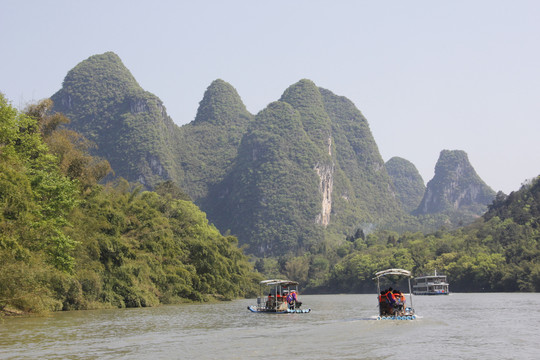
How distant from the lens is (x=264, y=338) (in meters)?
25.6

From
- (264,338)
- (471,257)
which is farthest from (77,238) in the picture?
(471,257)

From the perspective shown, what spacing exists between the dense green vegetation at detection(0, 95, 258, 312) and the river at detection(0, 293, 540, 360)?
2962 millimetres

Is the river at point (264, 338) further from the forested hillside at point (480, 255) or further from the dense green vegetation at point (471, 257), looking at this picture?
the dense green vegetation at point (471, 257)

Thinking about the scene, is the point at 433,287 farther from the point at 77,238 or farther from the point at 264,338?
the point at 264,338

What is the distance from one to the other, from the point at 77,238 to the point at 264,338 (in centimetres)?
1988

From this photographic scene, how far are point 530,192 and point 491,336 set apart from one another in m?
93.4

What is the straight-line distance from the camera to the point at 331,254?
168250 mm

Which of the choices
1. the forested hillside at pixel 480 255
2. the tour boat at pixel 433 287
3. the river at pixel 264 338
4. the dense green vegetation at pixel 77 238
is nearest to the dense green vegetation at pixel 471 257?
the forested hillside at pixel 480 255

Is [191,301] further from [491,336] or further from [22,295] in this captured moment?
[491,336]

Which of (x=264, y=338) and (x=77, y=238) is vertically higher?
(x=77, y=238)

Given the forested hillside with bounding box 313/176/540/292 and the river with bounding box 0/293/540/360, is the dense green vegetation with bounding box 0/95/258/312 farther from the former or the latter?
the forested hillside with bounding box 313/176/540/292

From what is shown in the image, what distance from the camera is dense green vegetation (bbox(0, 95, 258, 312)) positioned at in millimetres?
30938

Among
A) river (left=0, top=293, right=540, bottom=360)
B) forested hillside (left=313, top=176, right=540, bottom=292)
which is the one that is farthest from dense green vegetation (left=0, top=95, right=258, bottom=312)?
forested hillside (left=313, top=176, right=540, bottom=292)

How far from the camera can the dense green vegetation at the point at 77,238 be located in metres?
30.9
